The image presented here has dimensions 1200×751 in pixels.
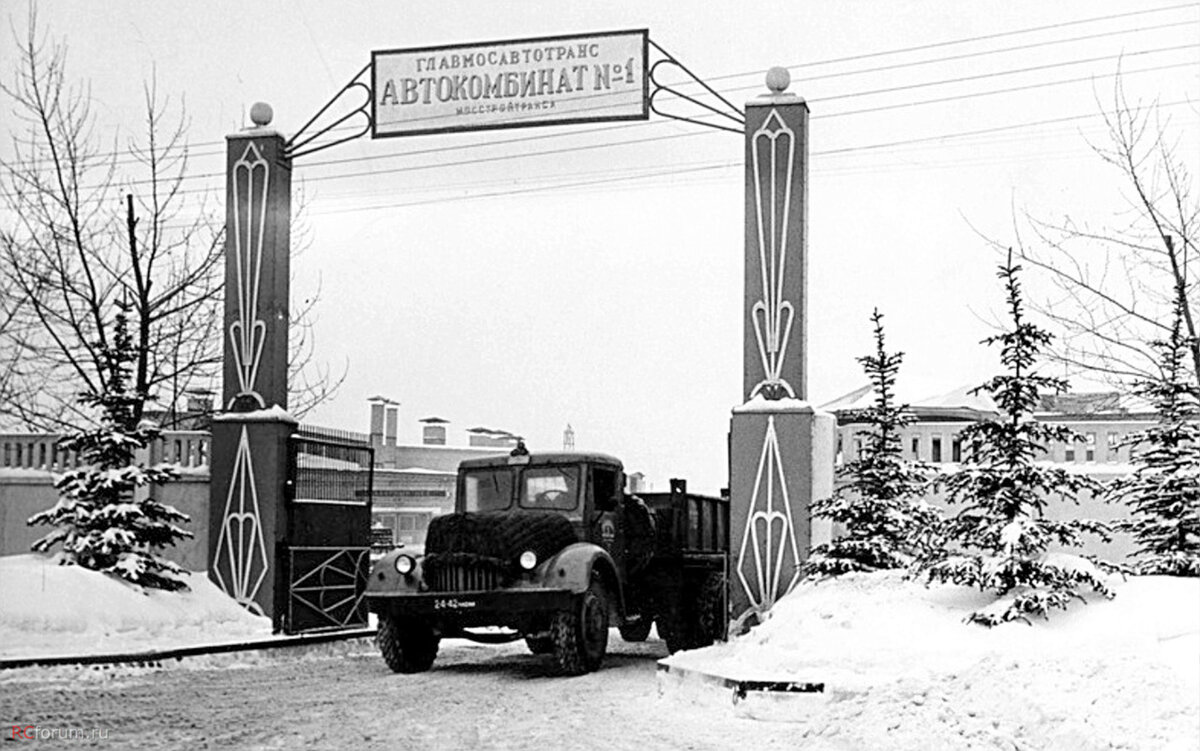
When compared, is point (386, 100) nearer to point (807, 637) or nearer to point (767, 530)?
point (767, 530)

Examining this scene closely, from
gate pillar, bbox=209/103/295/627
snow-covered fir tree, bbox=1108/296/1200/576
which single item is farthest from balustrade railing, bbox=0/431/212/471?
snow-covered fir tree, bbox=1108/296/1200/576

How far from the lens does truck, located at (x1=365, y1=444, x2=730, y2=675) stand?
44.4 feet

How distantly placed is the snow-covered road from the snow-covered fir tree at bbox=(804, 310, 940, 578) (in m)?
2.43

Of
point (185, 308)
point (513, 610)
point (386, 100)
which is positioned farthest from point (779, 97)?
point (185, 308)

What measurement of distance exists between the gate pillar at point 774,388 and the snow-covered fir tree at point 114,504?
644 cm

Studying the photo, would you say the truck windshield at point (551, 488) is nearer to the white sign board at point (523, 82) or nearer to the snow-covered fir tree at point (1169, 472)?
the white sign board at point (523, 82)

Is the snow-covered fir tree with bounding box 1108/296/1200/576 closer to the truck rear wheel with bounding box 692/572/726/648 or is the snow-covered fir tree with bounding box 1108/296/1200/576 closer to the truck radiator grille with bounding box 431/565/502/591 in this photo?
the truck rear wheel with bounding box 692/572/726/648

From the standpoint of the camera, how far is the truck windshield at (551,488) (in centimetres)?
1479

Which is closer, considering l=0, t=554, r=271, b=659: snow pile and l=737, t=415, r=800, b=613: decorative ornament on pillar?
l=0, t=554, r=271, b=659: snow pile

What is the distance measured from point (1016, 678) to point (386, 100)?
10.7 m

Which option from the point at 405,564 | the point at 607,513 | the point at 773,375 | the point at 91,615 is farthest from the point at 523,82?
the point at 91,615

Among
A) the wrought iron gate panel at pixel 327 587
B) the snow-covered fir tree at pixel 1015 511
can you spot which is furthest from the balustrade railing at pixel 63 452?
the snow-covered fir tree at pixel 1015 511

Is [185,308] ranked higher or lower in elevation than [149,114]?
lower

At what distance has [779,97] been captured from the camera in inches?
626
